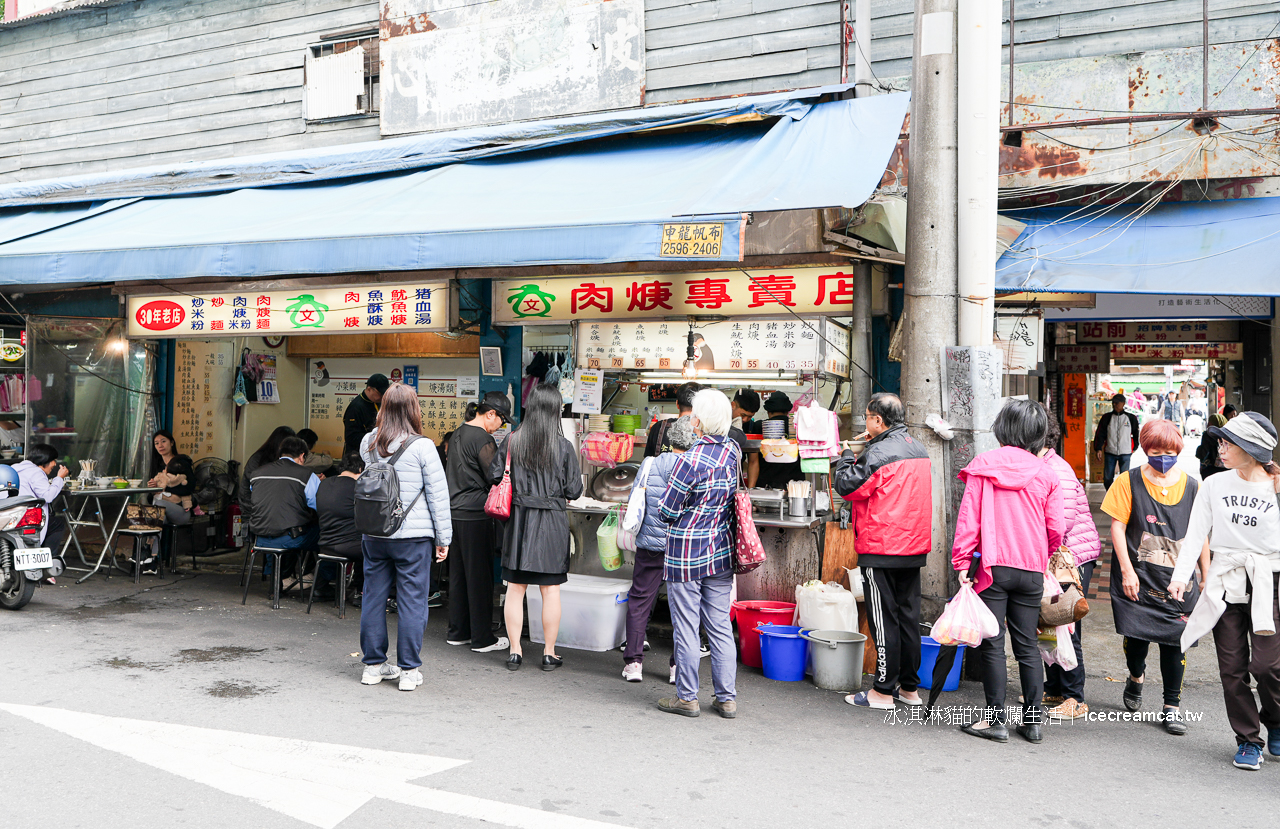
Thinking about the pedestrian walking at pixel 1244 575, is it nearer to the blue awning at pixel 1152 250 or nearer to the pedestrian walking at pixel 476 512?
the blue awning at pixel 1152 250

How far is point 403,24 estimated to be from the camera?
10.4m

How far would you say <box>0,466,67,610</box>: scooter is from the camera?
7414mm

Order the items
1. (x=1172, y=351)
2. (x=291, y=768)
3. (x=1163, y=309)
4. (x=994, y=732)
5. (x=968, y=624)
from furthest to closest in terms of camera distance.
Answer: (x=1172, y=351) < (x=1163, y=309) < (x=994, y=732) < (x=968, y=624) < (x=291, y=768)

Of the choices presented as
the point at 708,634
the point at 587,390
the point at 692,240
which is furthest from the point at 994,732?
the point at 587,390

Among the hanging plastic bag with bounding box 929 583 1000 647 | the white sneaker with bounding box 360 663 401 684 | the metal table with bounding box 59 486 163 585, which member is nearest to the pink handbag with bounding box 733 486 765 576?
the hanging plastic bag with bounding box 929 583 1000 647

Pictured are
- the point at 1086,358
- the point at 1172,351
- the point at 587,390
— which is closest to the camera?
the point at 587,390

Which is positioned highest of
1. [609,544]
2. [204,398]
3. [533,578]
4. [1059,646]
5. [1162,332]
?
[1162,332]

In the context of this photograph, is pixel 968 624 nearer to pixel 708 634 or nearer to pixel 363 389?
pixel 708 634

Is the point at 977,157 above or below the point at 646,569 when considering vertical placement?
above

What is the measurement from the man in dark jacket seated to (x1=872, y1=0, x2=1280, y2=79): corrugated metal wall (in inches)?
255

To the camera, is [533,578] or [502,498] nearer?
[533,578]

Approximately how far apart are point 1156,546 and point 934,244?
224 cm

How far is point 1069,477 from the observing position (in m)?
5.22

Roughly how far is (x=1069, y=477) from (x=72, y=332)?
32.9ft
